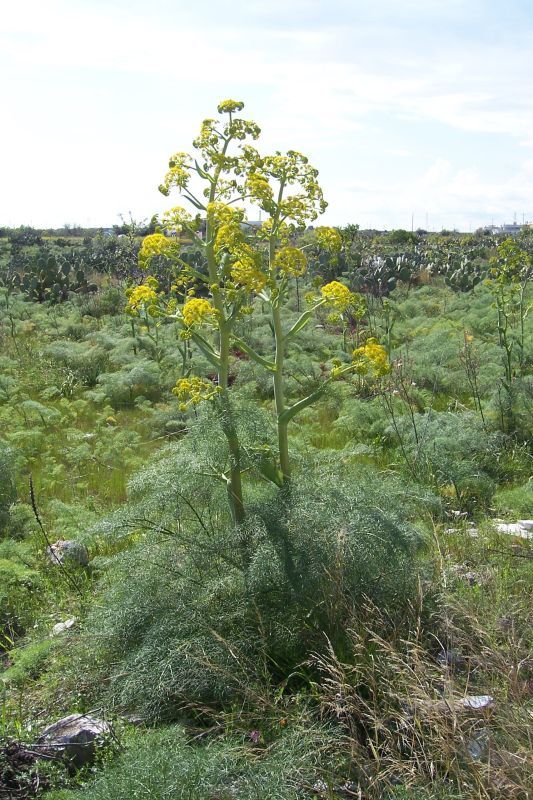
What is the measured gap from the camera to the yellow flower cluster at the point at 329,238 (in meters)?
4.43

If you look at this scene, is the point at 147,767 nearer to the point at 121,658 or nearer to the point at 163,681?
the point at 163,681

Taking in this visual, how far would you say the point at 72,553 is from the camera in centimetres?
520

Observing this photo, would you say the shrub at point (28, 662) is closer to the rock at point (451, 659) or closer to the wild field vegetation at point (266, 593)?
the wild field vegetation at point (266, 593)

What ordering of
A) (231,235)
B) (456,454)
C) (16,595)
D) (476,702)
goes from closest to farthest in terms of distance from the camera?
(476,702), (231,235), (16,595), (456,454)

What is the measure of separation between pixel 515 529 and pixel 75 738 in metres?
3.32

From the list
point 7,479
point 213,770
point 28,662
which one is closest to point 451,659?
point 213,770

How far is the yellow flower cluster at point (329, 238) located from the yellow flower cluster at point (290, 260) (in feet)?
0.66

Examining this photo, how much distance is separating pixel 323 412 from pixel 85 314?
9.25 metres

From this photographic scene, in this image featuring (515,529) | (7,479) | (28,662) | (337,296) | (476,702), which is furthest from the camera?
(7,479)

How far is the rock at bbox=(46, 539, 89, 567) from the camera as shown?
5184 millimetres

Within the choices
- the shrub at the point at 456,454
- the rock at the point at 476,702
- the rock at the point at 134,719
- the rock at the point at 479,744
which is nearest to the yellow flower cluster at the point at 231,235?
the rock at the point at 134,719

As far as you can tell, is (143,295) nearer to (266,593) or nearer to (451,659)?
(266,593)

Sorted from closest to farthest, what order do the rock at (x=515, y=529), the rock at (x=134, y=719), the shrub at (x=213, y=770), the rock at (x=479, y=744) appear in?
the shrub at (x=213, y=770), the rock at (x=479, y=744), the rock at (x=134, y=719), the rock at (x=515, y=529)

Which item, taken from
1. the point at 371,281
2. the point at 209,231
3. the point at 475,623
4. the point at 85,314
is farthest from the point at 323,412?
the point at 371,281
